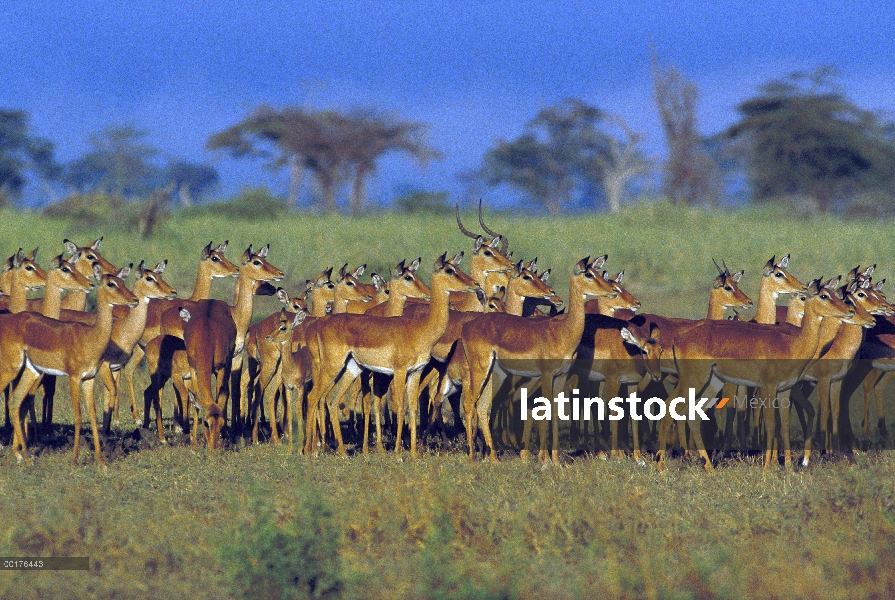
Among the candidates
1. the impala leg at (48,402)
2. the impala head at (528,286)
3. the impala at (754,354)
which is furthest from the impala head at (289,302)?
the impala at (754,354)

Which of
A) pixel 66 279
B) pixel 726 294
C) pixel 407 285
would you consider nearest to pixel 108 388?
pixel 66 279

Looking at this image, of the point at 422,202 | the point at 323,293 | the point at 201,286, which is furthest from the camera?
the point at 422,202

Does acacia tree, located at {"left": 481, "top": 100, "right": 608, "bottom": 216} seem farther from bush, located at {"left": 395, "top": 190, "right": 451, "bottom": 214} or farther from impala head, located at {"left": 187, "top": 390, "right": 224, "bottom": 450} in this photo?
impala head, located at {"left": 187, "top": 390, "right": 224, "bottom": 450}

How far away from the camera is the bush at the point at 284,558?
21.9ft

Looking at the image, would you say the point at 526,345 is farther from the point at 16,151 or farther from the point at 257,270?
the point at 16,151

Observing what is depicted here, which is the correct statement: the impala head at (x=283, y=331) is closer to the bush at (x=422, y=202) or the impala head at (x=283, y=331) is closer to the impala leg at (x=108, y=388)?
the impala leg at (x=108, y=388)

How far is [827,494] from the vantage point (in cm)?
817

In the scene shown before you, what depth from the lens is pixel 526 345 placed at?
978 centimetres

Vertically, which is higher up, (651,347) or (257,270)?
(257,270)

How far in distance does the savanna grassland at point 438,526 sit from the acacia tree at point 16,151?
33827mm

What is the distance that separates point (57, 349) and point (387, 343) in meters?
2.49

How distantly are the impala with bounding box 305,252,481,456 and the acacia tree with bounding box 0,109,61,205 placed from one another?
33.6m

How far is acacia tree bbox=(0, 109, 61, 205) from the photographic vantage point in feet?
140

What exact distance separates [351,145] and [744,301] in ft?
88.6
